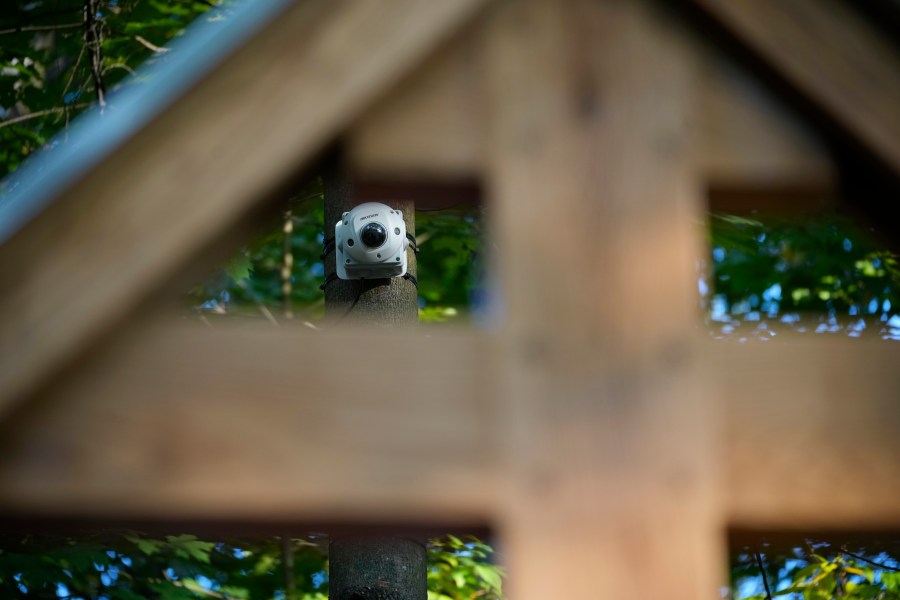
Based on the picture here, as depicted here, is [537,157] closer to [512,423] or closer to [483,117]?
[483,117]

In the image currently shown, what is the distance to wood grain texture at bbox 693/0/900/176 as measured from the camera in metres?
0.96

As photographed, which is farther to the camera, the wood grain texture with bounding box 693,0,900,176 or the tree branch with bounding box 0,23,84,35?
the tree branch with bounding box 0,23,84,35

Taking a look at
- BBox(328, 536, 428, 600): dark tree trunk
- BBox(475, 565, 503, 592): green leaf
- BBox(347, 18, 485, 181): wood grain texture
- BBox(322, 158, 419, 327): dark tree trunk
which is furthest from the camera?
BBox(475, 565, 503, 592): green leaf

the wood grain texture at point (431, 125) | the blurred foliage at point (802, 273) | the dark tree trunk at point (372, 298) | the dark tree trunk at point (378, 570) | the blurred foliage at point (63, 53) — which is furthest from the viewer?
the blurred foliage at point (802, 273)

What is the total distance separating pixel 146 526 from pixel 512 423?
0.33 meters

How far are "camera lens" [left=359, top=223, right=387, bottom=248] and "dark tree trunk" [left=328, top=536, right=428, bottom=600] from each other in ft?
2.47

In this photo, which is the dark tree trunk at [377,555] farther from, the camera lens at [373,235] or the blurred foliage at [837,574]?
the blurred foliage at [837,574]

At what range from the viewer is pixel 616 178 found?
0.95 m

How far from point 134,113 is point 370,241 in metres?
1.76

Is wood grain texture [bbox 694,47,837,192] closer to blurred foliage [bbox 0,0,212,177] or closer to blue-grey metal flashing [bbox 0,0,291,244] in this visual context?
blue-grey metal flashing [bbox 0,0,291,244]

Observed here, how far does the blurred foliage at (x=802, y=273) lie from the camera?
11.0 feet

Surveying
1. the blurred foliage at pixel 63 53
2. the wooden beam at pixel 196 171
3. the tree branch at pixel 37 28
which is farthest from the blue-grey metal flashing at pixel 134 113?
the tree branch at pixel 37 28

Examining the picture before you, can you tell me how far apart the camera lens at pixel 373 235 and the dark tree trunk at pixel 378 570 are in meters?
0.75

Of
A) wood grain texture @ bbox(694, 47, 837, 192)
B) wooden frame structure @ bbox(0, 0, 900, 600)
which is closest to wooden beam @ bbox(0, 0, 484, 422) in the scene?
wooden frame structure @ bbox(0, 0, 900, 600)
